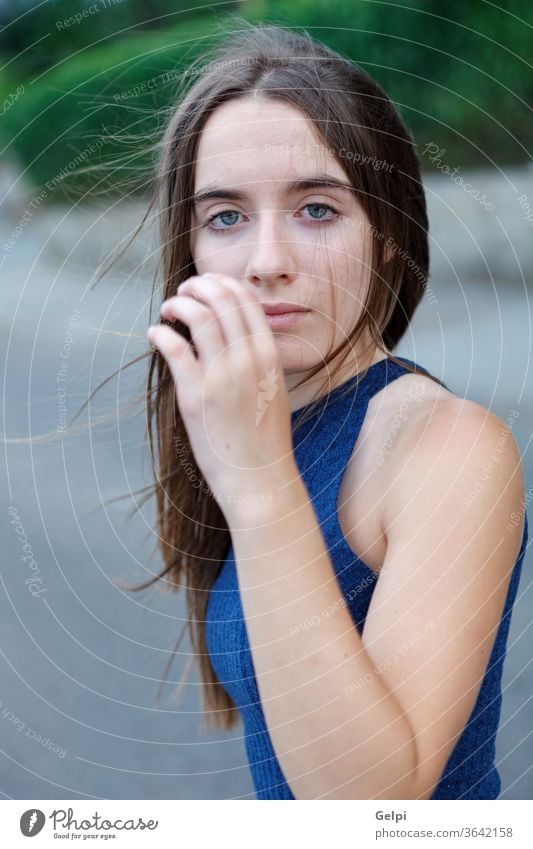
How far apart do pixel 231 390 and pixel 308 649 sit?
10 cm

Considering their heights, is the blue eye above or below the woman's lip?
above

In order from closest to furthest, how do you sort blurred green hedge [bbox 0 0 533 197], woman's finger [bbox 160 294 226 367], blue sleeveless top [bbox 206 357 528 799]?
woman's finger [bbox 160 294 226 367]
blue sleeveless top [bbox 206 357 528 799]
blurred green hedge [bbox 0 0 533 197]

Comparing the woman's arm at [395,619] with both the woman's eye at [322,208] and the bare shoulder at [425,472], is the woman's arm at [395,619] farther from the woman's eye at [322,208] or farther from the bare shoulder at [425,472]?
the woman's eye at [322,208]

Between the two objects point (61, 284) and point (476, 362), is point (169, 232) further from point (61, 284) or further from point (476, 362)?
point (476, 362)

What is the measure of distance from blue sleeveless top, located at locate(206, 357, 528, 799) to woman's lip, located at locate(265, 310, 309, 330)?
54 millimetres

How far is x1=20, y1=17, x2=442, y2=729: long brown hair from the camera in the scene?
1.54ft

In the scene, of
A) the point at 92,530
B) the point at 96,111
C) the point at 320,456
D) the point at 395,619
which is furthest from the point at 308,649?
the point at 96,111

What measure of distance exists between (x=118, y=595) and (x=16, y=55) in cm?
40

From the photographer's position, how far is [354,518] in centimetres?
45

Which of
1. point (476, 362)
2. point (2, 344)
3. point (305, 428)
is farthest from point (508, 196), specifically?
point (2, 344)

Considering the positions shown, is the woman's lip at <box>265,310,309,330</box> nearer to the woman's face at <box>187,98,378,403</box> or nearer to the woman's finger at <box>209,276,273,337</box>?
the woman's face at <box>187,98,378,403</box>

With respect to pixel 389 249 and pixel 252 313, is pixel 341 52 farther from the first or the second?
pixel 252 313

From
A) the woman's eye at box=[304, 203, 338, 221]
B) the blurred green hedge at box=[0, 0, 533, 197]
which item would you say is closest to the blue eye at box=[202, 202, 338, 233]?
the woman's eye at box=[304, 203, 338, 221]

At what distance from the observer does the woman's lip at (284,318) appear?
1.56 ft
